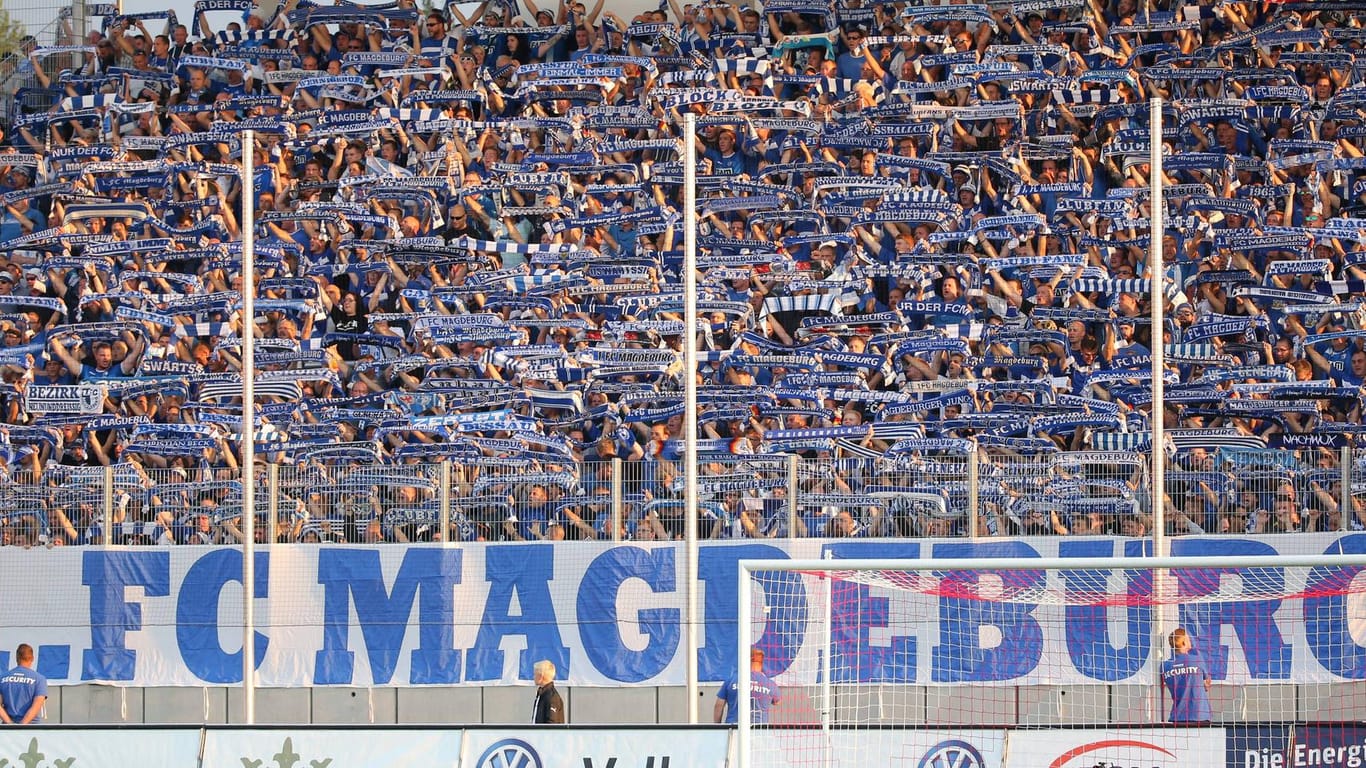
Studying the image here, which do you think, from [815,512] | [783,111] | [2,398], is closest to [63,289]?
[2,398]

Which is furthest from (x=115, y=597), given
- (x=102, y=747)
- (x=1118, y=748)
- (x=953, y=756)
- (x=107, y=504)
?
(x=1118, y=748)

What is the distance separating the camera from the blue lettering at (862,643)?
15.0 metres

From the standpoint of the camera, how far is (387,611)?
1650 centimetres

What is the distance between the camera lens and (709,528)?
16203 millimetres

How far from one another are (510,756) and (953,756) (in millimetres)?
2970

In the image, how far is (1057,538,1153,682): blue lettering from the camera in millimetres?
14500

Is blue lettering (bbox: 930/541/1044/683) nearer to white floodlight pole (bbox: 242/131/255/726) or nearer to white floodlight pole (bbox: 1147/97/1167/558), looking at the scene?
white floodlight pole (bbox: 1147/97/1167/558)

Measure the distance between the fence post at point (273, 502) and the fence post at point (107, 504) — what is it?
4.94 ft

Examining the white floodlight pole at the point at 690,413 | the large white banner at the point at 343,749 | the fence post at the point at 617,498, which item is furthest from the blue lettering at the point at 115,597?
the white floodlight pole at the point at 690,413

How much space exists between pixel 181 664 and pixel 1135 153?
Result: 428 inches

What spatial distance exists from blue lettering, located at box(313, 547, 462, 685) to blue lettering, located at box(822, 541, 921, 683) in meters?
3.44

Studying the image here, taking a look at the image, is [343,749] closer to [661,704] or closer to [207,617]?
[661,704]

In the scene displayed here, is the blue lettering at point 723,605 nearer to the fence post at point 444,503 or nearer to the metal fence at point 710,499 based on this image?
the metal fence at point 710,499

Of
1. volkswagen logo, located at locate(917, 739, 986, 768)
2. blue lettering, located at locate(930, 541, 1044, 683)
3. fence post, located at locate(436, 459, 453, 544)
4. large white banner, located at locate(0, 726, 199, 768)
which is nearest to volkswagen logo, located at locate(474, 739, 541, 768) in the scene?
large white banner, located at locate(0, 726, 199, 768)
